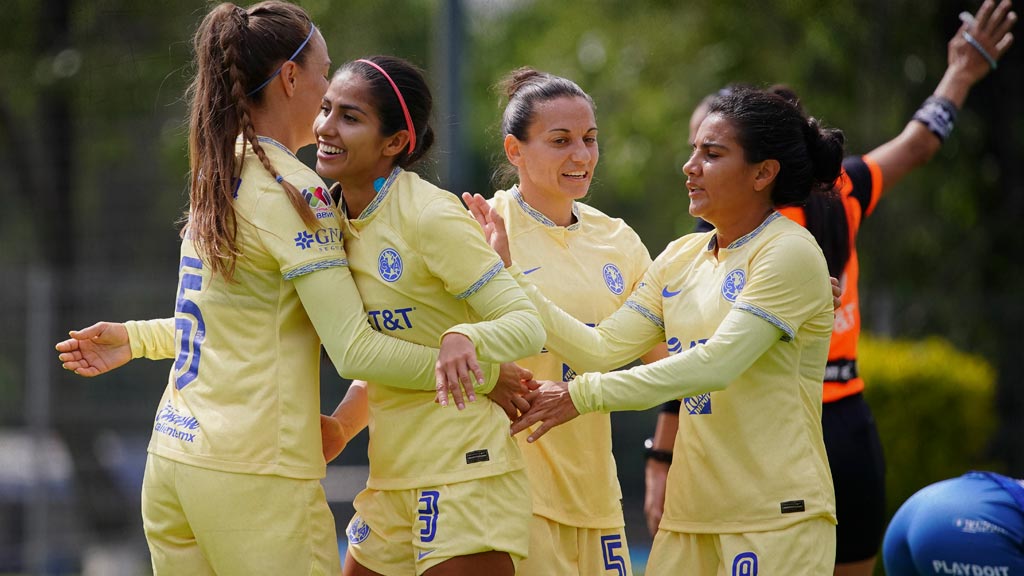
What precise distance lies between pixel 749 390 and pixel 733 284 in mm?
288

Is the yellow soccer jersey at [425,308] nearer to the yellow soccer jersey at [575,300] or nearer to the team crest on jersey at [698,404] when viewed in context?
the yellow soccer jersey at [575,300]

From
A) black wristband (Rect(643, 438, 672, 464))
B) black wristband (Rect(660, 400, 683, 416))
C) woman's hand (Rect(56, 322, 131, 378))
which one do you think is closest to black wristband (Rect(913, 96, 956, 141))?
black wristband (Rect(660, 400, 683, 416))

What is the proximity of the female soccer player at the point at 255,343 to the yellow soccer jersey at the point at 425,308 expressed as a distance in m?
0.02

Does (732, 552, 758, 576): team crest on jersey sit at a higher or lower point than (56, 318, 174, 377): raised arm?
lower

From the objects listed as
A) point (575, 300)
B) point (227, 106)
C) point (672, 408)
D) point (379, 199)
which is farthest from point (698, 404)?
point (227, 106)

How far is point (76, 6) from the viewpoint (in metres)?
11.6

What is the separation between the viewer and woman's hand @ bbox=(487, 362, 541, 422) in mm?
3180

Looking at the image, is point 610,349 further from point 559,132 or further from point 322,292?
point 322,292

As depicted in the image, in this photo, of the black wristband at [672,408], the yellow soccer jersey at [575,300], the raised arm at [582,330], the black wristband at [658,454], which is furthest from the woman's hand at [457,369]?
the black wristband at [658,454]

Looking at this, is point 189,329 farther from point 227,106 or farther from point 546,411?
point 546,411

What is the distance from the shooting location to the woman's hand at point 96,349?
3.42 meters

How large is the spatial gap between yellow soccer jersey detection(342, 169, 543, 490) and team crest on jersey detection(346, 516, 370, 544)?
0.38 ft

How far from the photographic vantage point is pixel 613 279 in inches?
145

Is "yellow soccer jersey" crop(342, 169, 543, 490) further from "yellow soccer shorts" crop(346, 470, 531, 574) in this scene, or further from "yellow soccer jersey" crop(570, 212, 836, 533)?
"yellow soccer jersey" crop(570, 212, 836, 533)
